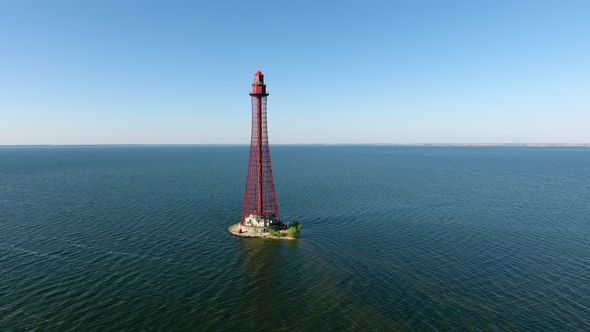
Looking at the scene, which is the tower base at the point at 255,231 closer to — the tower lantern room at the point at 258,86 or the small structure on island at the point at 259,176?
the small structure on island at the point at 259,176

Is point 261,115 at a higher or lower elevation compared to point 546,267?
higher

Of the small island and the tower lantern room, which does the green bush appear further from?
the tower lantern room

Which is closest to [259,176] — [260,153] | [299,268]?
[260,153]

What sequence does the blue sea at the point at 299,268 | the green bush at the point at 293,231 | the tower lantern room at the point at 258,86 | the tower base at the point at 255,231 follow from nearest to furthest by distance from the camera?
the blue sea at the point at 299,268 → the tower lantern room at the point at 258,86 → the green bush at the point at 293,231 → the tower base at the point at 255,231

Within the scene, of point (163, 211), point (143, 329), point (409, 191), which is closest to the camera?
point (143, 329)

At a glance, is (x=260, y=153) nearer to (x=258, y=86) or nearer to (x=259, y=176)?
(x=259, y=176)

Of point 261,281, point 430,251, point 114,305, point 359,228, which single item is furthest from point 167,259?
point 430,251

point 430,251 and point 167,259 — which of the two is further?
point 430,251

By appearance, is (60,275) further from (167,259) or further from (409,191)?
(409,191)

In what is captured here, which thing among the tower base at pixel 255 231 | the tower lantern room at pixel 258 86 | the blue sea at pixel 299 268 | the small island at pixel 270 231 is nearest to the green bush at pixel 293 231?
the small island at pixel 270 231
